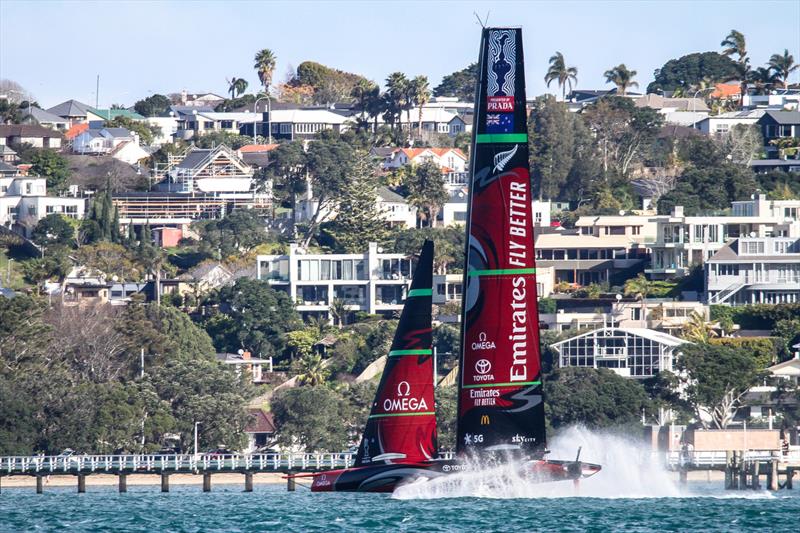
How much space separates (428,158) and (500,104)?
105 metres

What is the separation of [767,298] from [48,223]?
44.5 m

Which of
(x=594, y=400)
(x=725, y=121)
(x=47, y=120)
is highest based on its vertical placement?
(x=47, y=120)

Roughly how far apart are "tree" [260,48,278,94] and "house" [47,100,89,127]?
54.9 feet

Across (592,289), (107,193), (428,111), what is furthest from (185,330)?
(428,111)

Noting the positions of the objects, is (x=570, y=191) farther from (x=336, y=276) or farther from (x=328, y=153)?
(x=336, y=276)

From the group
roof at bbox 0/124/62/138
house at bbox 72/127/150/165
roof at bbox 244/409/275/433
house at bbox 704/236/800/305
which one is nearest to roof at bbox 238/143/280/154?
house at bbox 72/127/150/165

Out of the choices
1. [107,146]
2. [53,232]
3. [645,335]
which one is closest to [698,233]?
[645,335]

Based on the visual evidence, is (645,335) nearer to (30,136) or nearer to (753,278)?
(753,278)

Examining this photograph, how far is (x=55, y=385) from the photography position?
79688 millimetres

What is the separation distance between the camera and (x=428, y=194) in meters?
133

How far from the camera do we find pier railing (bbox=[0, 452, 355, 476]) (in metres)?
72.1

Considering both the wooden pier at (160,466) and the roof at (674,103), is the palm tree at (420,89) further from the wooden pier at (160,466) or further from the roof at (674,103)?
the wooden pier at (160,466)

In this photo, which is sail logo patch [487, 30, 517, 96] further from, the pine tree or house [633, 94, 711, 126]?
house [633, 94, 711, 126]

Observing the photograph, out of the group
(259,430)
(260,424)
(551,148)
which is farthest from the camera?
(551,148)
